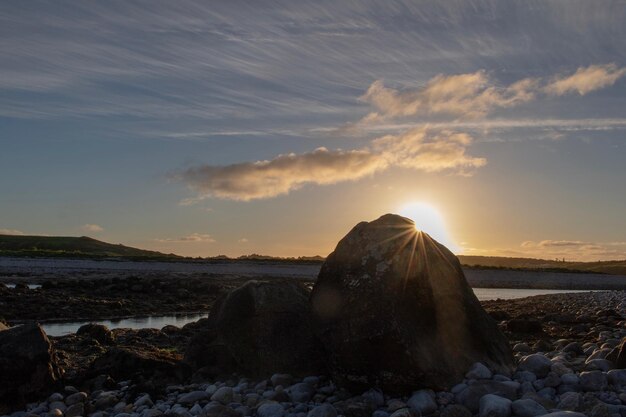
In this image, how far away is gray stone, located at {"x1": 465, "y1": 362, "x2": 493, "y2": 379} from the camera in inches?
296

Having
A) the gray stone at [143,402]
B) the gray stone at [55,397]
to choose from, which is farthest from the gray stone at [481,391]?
the gray stone at [55,397]

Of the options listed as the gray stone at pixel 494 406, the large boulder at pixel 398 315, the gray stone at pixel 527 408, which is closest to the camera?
the gray stone at pixel 527 408

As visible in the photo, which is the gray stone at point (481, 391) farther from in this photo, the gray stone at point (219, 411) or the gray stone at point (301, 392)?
the gray stone at point (219, 411)

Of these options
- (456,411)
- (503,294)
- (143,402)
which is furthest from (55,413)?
(503,294)

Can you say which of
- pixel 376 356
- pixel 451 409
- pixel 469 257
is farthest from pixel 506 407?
pixel 469 257

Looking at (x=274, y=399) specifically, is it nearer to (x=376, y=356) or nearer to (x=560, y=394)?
(x=376, y=356)

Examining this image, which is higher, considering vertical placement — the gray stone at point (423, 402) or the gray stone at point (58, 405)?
the gray stone at point (423, 402)

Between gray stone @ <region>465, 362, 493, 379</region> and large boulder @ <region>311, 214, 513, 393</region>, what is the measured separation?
0.31ft

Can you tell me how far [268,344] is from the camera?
30.7 feet

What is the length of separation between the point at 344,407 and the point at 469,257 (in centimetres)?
11344

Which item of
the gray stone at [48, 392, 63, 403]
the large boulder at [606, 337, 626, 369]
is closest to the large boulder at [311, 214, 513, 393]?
the large boulder at [606, 337, 626, 369]

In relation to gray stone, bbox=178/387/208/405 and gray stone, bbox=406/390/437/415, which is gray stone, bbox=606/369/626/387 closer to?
gray stone, bbox=406/390/437/415

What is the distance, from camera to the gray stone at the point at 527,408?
631 cm

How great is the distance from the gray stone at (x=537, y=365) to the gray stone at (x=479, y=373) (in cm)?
55
